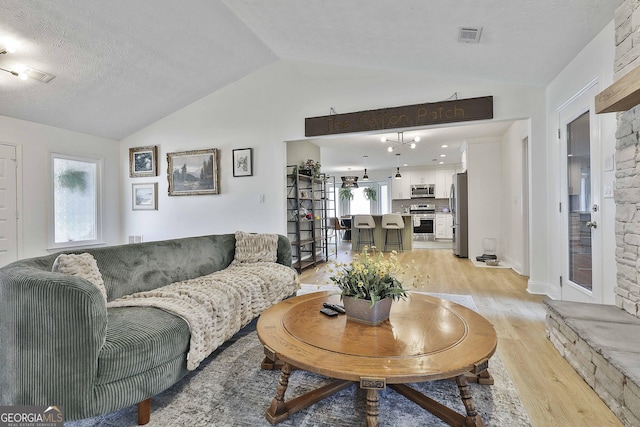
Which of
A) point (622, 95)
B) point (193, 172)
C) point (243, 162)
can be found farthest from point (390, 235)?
point (622, 95)

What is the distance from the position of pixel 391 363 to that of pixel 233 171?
167 inches

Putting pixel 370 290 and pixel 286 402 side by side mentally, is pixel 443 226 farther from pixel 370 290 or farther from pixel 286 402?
pixel 286 402

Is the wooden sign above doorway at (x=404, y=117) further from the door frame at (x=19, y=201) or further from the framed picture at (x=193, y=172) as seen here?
the door frame at (x=19, y=201)

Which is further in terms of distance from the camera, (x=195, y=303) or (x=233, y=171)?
(x=233, y=171)

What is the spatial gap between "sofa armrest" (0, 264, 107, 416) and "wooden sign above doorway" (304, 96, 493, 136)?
3.57m

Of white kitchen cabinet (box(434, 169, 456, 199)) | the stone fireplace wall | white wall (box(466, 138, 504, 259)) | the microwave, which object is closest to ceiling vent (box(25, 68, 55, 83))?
the stone fireplace wall

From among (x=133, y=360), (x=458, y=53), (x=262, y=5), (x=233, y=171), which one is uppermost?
(x=262, y=5)

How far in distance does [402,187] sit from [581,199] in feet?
24.0

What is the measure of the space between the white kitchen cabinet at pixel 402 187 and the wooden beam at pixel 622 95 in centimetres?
806

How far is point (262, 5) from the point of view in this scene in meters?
3.04

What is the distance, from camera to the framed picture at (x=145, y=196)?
17.5 ft

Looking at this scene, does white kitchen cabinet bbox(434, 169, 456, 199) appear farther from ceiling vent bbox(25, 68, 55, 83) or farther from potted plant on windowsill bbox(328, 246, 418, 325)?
ceiling vent bbox(25, 68, 55, 83)

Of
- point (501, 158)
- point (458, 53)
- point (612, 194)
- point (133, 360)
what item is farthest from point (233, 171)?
point (501, 158)

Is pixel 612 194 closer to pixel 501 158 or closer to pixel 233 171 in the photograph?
pixel 501 158
